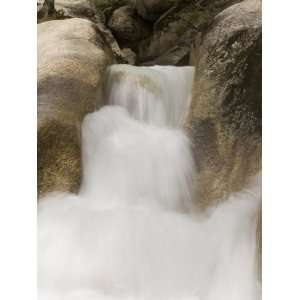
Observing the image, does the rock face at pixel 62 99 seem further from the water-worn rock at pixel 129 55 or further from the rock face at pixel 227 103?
the rock face at pixel 227 103

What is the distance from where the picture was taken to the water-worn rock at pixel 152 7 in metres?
3.35

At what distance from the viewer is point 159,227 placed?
2934 mm

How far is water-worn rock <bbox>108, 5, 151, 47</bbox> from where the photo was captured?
3320mm

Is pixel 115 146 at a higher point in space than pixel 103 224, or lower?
higher

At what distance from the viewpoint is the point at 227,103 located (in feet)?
10.2

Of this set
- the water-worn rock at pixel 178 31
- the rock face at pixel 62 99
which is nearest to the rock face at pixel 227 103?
the water-worn rock at pixel 178 31

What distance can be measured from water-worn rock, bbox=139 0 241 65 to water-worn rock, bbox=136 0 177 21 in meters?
0.04

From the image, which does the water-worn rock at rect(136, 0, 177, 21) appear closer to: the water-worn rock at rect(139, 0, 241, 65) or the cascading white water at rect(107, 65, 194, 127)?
the water-worn rock at rect(139, 0, 241, 65)

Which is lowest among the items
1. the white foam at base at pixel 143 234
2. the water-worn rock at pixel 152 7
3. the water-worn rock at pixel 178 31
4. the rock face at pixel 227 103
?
the white foam at base at pixel 143 234

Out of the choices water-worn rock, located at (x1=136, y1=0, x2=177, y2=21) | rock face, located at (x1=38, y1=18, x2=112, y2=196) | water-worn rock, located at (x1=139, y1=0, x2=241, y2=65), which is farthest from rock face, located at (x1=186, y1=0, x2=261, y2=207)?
rock face, located at (x1=38, y1=18, x2=112, y2=196)

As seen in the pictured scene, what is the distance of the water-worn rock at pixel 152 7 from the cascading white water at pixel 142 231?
747mm
